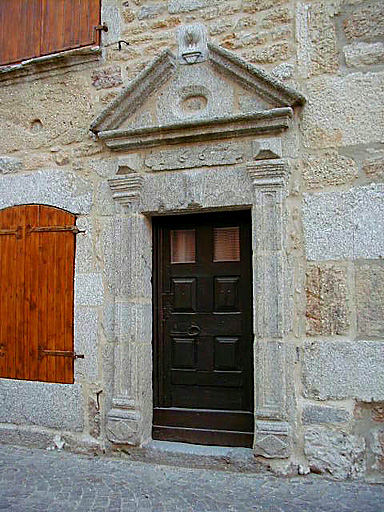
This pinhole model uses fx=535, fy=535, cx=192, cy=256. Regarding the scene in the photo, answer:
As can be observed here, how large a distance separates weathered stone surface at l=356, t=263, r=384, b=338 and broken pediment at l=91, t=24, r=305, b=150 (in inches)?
45.2

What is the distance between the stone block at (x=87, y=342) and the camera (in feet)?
13.6

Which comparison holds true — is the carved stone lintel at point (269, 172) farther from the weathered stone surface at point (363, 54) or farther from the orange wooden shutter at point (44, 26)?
the orange wooden shutter at point (44, 26)

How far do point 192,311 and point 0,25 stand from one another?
3139mm

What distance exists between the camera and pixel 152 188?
4.05 m

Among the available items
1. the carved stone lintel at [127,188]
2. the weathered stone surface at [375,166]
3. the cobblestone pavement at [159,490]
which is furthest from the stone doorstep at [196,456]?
the weathered stone surface at [375,166]

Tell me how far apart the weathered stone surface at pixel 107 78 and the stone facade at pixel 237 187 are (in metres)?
0.01

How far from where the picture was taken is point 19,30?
4738 millimetres

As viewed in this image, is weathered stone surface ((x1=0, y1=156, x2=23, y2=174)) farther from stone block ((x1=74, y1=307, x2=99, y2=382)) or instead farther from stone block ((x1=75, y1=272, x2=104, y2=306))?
stone block ((x1=74, y1=307, x2=99, y2=382))

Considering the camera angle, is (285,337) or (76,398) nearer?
(285,337)

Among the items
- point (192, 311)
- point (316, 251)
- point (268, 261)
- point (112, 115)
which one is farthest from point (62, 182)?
point (316, 251)

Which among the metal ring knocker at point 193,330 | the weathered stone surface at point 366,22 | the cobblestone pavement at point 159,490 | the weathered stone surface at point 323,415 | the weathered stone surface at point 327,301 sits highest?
the weathered stone surface at point 366,22

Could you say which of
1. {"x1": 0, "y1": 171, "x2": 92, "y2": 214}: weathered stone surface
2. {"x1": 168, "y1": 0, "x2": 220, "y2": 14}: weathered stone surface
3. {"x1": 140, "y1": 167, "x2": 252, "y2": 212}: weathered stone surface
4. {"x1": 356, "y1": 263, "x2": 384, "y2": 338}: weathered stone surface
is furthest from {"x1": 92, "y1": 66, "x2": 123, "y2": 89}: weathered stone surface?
{"x1": 356, "y1": 263, "x2": 384, "y2": 338}: weathered stone surface

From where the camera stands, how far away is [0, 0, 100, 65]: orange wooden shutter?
Result: 4430 millimetres

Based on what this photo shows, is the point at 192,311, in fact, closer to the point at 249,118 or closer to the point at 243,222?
the point at 243,222
